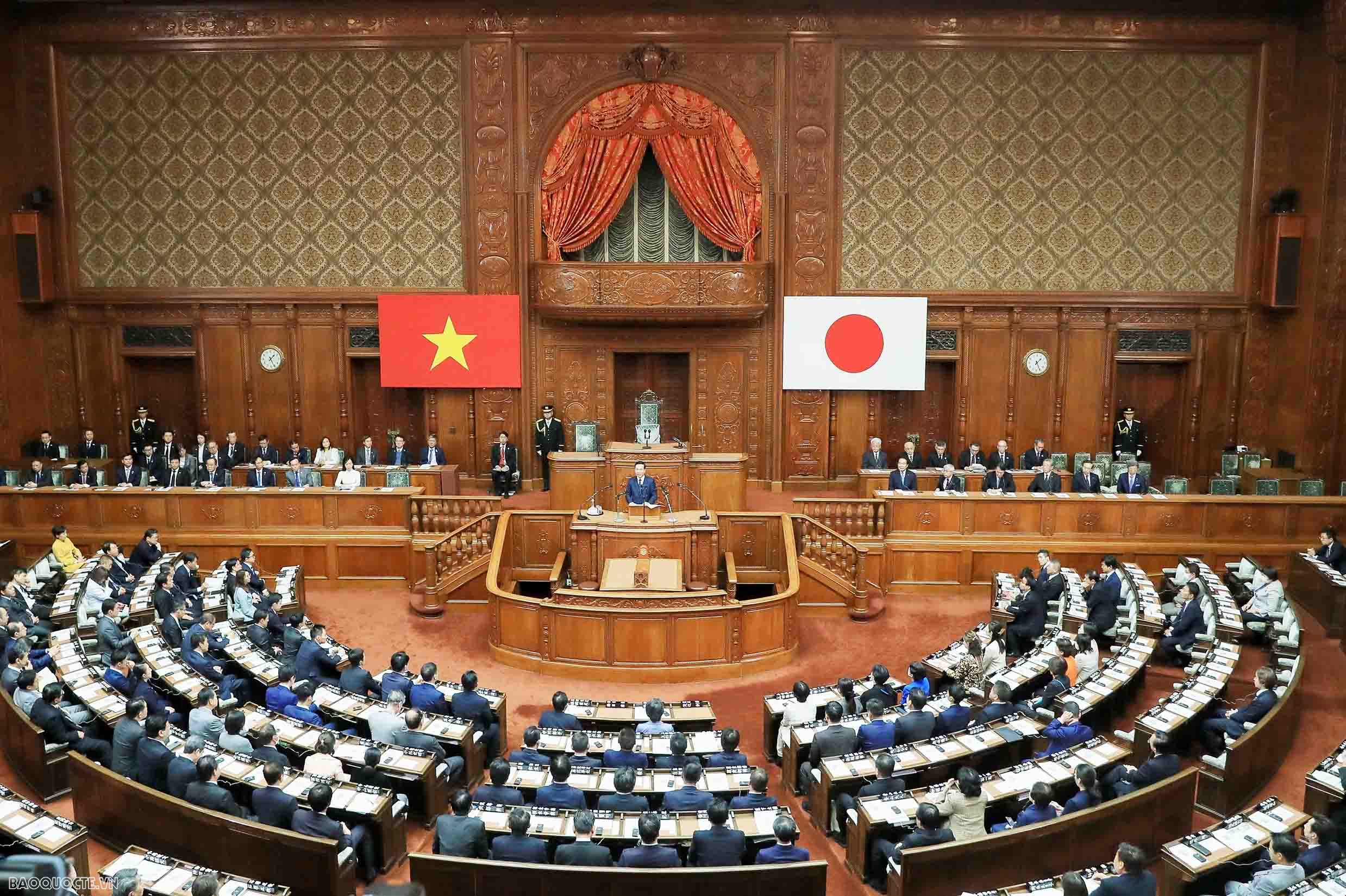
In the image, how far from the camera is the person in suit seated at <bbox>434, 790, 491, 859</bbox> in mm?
6668

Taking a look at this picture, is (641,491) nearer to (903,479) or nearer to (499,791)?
(903,479)

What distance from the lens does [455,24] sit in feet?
53.9

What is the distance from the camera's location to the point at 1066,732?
8195mm

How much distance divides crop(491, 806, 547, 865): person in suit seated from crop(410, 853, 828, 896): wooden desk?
19 cm

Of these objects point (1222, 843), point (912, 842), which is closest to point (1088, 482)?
point (1222, 843)

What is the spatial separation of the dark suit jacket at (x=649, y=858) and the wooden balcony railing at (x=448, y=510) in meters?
8.25

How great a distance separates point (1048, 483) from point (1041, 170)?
5.32 metres

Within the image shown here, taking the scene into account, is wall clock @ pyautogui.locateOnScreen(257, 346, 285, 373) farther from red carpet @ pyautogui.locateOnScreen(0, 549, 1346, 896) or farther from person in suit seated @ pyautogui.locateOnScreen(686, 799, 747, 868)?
person in suit seated @ pyautogui.locateOnScreen(686, 799, 747, 868)

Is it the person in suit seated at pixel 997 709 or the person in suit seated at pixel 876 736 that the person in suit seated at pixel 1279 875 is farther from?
the person in suit seated at pixel 876 736

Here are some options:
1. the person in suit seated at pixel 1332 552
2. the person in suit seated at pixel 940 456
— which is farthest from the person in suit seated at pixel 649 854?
the person in suit seated at pixel 940 456

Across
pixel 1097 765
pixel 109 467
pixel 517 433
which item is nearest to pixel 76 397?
pixel 109 467

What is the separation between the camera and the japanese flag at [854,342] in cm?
1683

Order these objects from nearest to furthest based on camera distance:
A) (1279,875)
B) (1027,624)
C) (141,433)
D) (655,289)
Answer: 1. (1279,875)
2. (1027,624)
3. (655,289)
4. (141,433)

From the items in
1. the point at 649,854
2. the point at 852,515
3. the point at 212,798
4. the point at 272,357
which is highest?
the point at 272,357
